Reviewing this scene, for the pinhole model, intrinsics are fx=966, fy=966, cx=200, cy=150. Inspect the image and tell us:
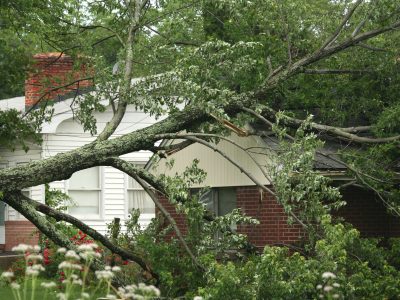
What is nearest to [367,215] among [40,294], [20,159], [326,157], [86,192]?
[326,157]

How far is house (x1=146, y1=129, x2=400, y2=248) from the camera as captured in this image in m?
17.0

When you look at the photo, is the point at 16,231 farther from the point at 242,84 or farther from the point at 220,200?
the point at 242,84

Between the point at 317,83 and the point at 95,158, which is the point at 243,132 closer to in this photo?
the point at 95,158

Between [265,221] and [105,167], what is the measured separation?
8652 mm

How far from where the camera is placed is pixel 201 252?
13.1 metres

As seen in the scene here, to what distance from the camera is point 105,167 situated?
2528 cm

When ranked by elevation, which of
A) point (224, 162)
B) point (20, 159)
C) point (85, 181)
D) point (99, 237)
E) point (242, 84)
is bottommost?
point (99, 237)

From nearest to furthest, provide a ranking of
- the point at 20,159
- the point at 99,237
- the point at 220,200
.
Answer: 1. the point at 99,237
2. the point at 220,200
3. the point at 20,159

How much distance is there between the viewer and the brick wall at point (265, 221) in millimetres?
17125

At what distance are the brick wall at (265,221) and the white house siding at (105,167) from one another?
24.5 feet

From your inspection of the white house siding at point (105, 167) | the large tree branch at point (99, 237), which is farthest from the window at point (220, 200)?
the white house siding at point (105, 167)

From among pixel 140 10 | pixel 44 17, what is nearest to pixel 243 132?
pixel 140 10

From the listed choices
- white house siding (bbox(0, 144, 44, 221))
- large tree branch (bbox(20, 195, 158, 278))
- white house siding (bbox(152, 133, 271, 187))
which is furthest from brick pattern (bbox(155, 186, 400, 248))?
white house siding (bbox(0, 144, 44, 221))

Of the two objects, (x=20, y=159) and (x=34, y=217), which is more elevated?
(x=20, y=159)
